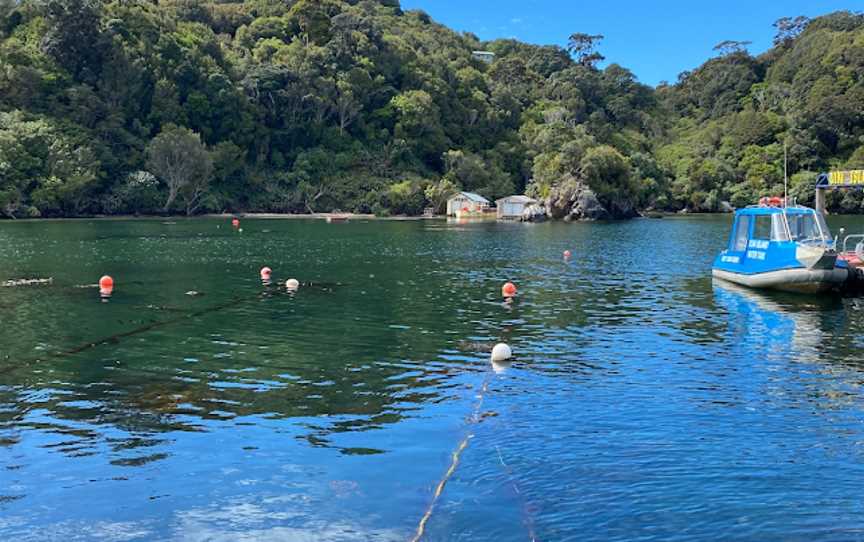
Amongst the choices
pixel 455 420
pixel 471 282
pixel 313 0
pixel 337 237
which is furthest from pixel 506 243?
pixel 313 0

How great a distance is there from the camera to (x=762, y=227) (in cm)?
3891

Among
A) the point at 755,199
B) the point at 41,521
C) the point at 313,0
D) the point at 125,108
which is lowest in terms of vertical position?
the point at 41,521

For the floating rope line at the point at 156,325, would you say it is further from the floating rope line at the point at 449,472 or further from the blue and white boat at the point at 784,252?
the blue and white boat at the point at 784,252

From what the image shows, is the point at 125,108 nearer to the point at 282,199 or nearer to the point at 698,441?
the point at 282,199

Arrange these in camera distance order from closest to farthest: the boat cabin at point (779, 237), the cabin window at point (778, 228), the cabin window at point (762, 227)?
the boat cabin at point (779, 237) → the cabin window at point (778, 228) → the cabin window at point (762, 227)

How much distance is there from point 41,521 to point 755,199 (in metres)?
167

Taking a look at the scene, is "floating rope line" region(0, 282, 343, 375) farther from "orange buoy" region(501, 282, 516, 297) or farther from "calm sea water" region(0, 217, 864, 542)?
"orange buoy" region(501, 282, 516, 297)

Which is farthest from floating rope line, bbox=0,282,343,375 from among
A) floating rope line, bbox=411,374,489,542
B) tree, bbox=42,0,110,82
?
tree, bbox=42,0,110,82

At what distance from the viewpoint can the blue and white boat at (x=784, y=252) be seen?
3481 cm

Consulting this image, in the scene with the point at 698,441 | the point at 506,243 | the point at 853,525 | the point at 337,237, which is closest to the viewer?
the point at 853,525

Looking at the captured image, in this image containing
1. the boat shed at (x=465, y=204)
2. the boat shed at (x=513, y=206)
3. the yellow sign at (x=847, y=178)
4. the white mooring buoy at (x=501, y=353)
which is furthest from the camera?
the boat shed at (x=465, y=204)

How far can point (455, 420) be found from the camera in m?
15.8

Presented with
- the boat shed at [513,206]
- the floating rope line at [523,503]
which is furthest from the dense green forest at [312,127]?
the floating rope line at [523,503]

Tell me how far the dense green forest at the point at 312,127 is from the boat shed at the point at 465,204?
5125 mm
